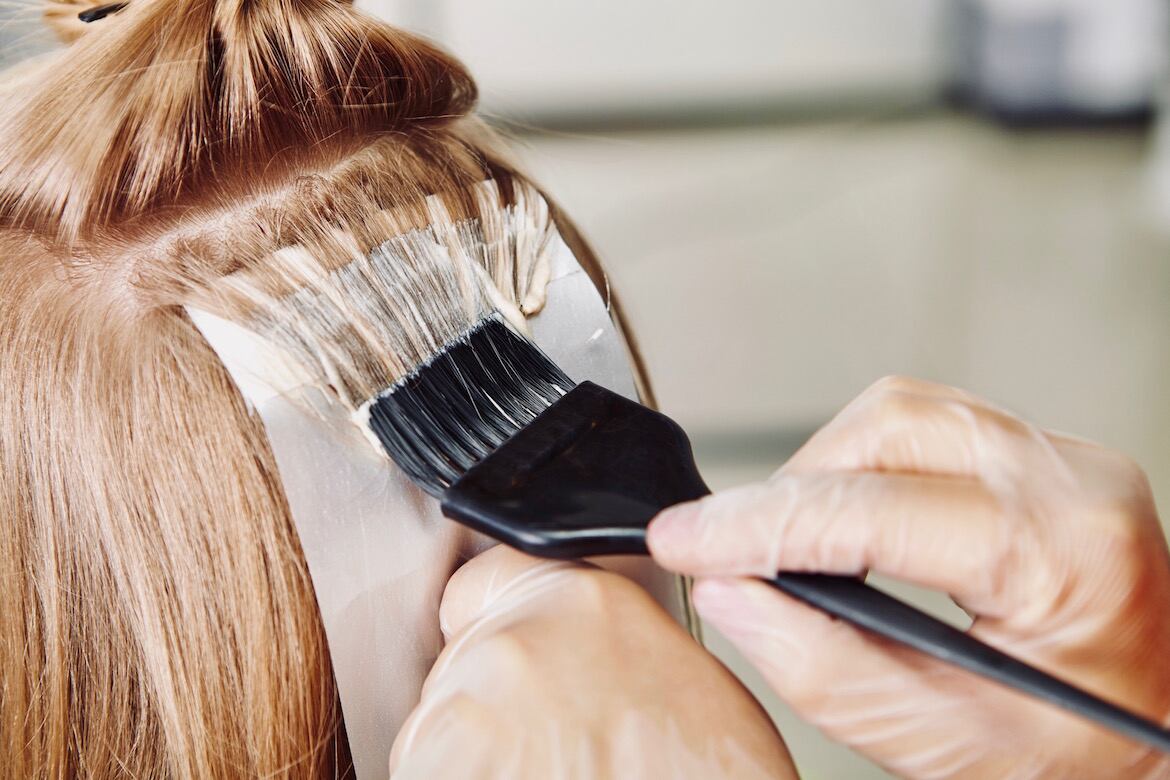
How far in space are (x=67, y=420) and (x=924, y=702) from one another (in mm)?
521

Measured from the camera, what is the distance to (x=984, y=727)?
44cm

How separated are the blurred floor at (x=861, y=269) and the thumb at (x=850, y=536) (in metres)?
0.95

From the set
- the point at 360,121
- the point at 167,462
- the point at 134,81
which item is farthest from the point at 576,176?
the point at 167,462

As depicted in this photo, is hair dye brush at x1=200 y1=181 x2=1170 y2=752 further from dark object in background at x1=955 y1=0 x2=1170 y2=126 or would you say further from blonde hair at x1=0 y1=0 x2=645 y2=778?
dark object in background at x1=955 y1=0 x2=1170 y2=126

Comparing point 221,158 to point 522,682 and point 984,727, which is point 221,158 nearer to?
point 522,682

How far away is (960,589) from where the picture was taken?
0.44 metres

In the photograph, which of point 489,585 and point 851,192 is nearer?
point 489,585

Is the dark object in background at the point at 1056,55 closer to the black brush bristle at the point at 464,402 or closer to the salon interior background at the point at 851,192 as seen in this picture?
the salon interior background at the point at 851,192

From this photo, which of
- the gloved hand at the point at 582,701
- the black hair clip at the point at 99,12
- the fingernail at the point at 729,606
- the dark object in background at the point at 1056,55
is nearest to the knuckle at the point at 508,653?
the gloved hand at the point at 582,701

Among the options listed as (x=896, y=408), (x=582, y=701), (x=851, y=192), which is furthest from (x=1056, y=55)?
(x=582, y=701)

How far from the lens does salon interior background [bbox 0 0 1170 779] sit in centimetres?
126

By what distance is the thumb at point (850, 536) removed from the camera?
0.42 m

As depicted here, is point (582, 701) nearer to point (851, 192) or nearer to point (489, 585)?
point (489, 585)

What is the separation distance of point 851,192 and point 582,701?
114cm
